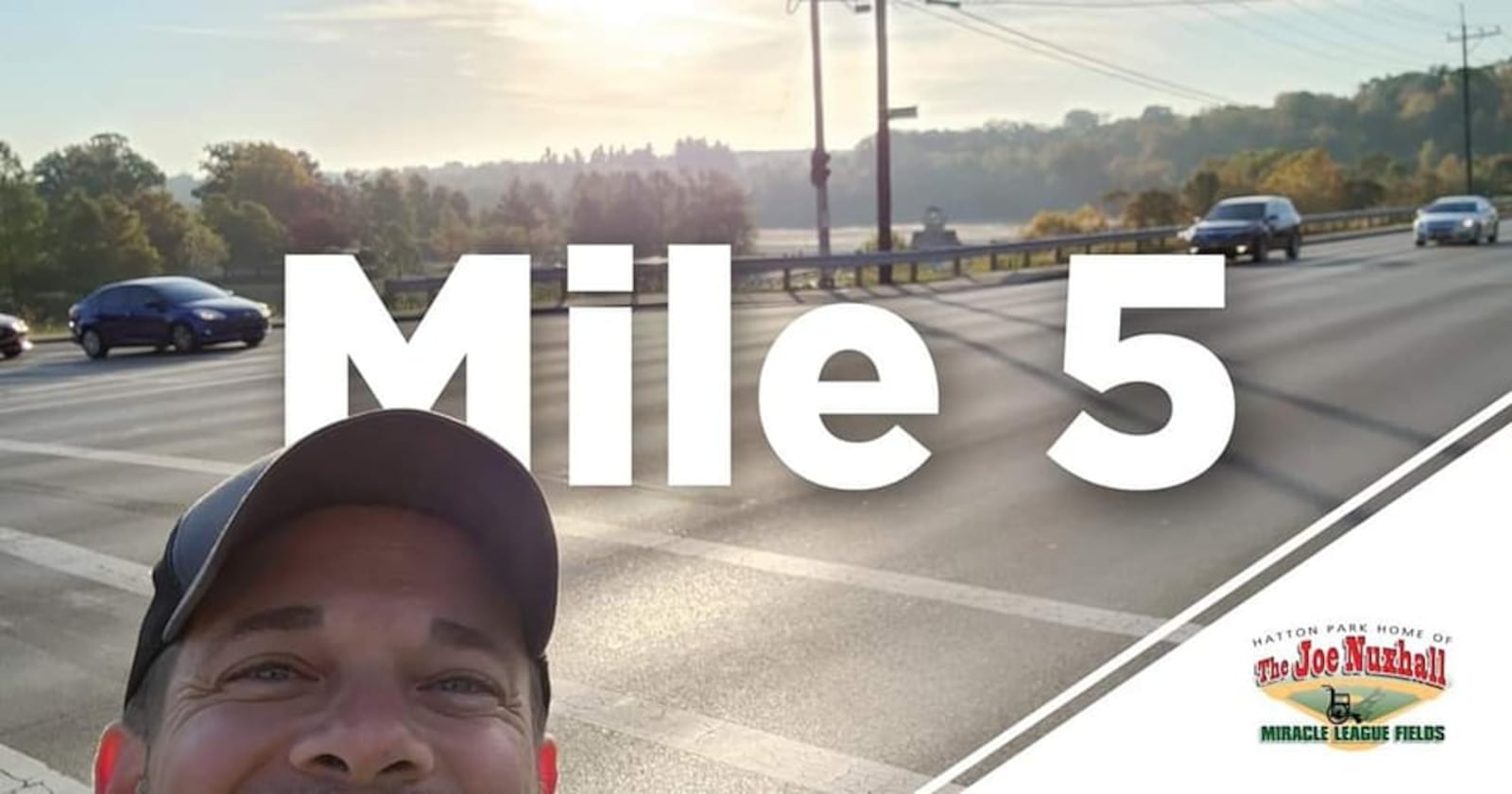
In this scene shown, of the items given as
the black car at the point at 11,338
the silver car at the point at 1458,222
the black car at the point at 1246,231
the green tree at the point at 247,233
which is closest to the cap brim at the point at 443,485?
the black car at the point at 11,338

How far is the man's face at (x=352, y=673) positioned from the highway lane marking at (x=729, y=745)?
119 inches

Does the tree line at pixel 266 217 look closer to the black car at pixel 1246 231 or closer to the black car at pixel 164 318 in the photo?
the black car at pixel 1246 231

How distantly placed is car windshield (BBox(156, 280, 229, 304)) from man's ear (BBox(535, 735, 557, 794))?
2470 centimetres

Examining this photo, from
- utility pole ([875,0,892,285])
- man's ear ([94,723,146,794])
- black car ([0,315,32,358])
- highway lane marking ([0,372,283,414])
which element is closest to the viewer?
man's ear ([94,723,146,794])

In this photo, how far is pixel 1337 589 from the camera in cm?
656

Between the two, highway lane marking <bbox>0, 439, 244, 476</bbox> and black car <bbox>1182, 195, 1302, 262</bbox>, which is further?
black car <bbox>1182, 195, 1302, 262</bbox>

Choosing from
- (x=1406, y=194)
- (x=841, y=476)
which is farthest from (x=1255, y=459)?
(x=1406, y=194)

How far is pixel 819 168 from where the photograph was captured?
38.6 meters

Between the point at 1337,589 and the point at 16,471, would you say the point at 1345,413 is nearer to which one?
the point at 1337,589

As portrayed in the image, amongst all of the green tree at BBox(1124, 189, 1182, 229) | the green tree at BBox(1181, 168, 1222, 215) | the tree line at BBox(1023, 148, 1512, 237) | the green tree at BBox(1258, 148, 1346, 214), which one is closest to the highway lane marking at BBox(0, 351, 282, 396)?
the tree line at BBox(1023, 148, 1512, 237)

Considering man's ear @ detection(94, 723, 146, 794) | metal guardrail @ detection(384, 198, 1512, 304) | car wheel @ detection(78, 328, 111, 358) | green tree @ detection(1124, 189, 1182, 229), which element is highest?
green tree @ detection(1124, 189, 1182, 229)

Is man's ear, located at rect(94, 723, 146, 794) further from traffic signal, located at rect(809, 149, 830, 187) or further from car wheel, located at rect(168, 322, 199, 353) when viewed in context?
traffic signal, located at rect(809, 149, 830, 187)

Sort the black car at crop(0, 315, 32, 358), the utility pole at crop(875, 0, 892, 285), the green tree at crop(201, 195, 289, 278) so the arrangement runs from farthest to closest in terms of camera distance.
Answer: the green tree at crop(201, 195, 289, 278)
the utility pole at crop(875, 0, 892, 285)
the black car at crop(0, 315, 32, 358)

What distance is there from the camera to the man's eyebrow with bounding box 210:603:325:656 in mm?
1745
